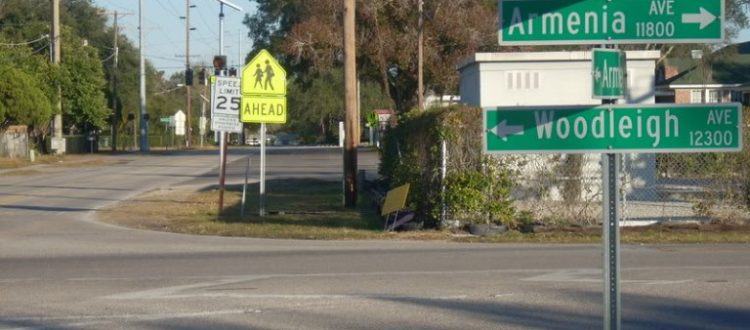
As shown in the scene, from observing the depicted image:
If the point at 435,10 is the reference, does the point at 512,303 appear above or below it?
below

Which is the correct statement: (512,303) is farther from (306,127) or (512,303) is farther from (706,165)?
(306,127)

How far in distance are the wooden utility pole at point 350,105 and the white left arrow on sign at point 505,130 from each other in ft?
68.8

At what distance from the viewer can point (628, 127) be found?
17.5 ft

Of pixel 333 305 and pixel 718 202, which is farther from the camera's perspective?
pixel 718 202

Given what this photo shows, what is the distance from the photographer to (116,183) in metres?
40.2

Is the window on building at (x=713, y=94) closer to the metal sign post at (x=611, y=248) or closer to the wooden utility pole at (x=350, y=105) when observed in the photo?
the wooden utility pole at (x=350, y=105)

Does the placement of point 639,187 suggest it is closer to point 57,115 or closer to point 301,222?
point 301,222

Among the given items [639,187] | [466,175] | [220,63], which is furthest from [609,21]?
[220,63]

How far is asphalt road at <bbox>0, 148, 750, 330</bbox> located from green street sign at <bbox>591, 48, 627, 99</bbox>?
5.06 metres

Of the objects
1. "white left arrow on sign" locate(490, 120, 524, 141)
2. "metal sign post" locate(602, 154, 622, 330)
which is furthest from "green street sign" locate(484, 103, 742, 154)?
"metal sign post" locate(602, 154, 622, 330)

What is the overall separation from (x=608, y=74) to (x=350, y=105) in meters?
21.3

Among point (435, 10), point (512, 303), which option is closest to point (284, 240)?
point (512, 303)

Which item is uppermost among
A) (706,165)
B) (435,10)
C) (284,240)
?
(435,10)

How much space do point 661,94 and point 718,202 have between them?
40362 mm
